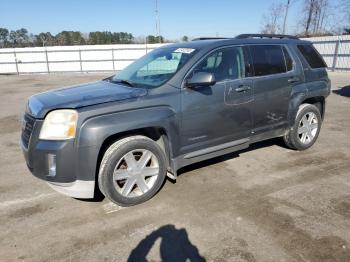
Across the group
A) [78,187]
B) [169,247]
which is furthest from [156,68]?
[169,247]

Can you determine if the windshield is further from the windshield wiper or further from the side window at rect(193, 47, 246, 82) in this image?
the side window at rect(193, 47, 246, 82)

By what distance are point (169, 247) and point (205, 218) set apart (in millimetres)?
614

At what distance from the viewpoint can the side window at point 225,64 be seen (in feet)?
13.3

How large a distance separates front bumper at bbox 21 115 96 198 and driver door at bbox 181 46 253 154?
1.22m

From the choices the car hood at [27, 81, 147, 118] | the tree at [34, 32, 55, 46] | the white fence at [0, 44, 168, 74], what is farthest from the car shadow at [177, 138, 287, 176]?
the tree at [34, 32, 55, 46]

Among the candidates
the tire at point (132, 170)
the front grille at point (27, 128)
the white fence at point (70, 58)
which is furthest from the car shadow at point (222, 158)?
the white fence at point (70, 58)

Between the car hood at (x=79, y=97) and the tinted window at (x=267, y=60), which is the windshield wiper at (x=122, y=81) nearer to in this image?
the car hood at (x=79, y=97)

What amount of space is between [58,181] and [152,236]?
3.77 ft

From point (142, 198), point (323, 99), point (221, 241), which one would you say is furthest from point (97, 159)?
point (323, 99)

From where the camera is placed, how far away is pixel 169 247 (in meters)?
2.91

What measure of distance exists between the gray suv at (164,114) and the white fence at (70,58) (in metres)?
22.1

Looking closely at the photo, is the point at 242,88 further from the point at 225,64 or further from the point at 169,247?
the point at 169,247

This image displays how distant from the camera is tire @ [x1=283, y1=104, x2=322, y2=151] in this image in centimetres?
518

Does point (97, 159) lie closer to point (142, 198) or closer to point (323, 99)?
point (142, 198)
